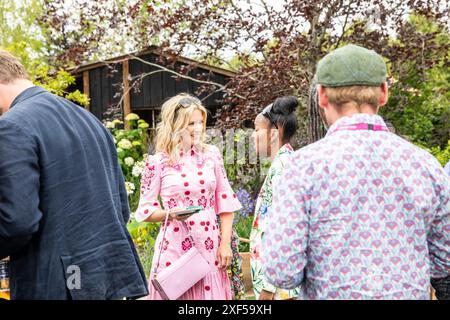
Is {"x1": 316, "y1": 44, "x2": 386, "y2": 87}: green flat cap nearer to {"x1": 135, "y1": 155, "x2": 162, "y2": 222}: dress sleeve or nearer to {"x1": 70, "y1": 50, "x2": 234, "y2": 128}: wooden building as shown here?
{"x1": 135, "y1": 155, "x2": 162, "y2": 222}: dress sleeve

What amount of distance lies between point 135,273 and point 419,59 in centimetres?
611

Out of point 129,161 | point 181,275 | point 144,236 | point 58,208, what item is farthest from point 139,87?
point 58,208

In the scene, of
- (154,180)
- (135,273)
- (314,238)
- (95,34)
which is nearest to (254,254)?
(154,180)

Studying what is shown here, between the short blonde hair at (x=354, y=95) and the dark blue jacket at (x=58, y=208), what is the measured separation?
100 cm

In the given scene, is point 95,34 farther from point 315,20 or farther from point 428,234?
point 428,234

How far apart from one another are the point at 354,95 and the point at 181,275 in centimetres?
184

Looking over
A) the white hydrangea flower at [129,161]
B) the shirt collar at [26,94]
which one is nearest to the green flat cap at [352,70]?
the shirt collar at [26,94]

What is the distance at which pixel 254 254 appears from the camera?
3631 mm

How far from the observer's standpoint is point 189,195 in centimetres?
377

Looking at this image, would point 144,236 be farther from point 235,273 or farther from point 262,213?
point 262,213

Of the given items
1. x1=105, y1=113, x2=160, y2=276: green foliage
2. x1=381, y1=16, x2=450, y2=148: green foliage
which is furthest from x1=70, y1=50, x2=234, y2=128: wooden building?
x1=381, y1=16, x2=450, y2=148: green foliage

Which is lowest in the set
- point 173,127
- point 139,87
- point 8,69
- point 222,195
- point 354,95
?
point 222,195

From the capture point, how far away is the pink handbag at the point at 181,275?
3.49 m

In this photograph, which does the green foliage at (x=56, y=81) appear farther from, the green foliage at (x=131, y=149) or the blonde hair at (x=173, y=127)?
the blonde hair at (x=173, y=127)
